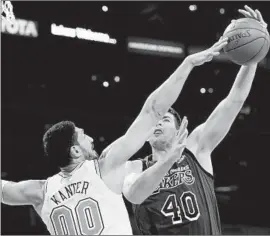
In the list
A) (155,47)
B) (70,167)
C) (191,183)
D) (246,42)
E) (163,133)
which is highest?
(246,42)

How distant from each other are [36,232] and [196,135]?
758 centimetres

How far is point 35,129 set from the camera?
528 inches

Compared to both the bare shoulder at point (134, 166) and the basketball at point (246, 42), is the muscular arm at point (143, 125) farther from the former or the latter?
the bare shoulder at point (134, 166)

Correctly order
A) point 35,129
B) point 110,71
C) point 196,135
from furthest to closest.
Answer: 1. point 110,71
2. point 35,129
3. point 196,135

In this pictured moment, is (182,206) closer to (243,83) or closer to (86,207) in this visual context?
(243,83)

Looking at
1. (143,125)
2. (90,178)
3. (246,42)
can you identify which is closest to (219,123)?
(246,42)

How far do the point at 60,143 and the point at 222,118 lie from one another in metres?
1.73

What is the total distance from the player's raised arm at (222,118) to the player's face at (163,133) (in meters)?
0.18

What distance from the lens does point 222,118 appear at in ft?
15.3

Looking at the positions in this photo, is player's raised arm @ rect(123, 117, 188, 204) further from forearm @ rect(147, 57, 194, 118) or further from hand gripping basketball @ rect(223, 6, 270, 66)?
hand gripping basketball @ rect(223, 6, 270, 66)

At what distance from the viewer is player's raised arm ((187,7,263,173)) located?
455 cm

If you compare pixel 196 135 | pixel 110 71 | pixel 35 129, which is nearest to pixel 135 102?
pixel 110 71

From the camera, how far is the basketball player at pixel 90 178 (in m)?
3.25

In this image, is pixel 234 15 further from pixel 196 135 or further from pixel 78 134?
pixel 78 134
